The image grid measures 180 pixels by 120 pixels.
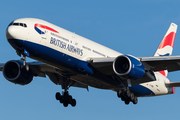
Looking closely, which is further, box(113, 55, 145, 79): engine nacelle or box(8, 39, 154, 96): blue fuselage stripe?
box(113, 55, 145, 79): engine nacelle

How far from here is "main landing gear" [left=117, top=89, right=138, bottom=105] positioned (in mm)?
40156

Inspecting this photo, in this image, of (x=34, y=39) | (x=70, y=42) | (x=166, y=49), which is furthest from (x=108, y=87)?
(x=166, y=49)

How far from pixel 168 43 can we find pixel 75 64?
20.5 m

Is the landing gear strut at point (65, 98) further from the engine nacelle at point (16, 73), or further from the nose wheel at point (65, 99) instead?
the engine nacelle at point (16, 73)

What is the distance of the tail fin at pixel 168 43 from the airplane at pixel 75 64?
7.06 meters

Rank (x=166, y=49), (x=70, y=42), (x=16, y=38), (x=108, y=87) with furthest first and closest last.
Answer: (x=166, y=49) < (x=108, y=87) < (x=70, y=42) < (x=16, y=38)

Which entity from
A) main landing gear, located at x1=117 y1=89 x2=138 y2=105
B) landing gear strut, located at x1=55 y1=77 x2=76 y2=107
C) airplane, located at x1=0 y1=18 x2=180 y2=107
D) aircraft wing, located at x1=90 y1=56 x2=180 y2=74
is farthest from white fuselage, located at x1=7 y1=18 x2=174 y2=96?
landing gear strut, located at x1=55 y1=77 x2=76 y2=107

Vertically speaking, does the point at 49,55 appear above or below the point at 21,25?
below

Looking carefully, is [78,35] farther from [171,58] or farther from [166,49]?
[166,49]

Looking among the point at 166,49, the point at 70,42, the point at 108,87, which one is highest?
the point at 166,49

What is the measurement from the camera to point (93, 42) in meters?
37.5

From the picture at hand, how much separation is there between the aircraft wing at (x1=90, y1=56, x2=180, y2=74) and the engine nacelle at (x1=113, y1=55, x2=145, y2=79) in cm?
86

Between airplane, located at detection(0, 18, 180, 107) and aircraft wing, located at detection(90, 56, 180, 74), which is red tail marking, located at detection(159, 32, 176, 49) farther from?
aircraft wing, located at detection(90, 56, 180, 74)

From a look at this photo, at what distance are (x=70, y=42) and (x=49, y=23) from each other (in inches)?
100
